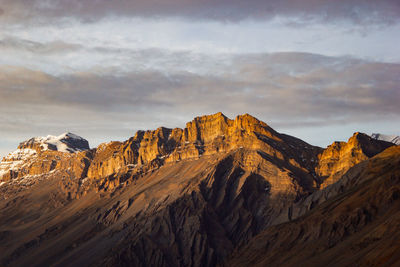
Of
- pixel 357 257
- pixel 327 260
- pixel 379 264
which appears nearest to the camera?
pixel 379 264

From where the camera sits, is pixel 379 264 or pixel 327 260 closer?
pixel 379 264

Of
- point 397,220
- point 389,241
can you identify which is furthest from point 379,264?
point 397,220

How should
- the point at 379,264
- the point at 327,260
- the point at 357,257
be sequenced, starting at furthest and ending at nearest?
the point at 327,260, the point at 357,257, the point at 379,264

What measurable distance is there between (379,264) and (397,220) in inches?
973

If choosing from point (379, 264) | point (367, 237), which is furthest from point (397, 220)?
point (379, 264)

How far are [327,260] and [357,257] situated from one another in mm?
16777

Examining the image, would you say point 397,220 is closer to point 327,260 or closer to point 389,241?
point 389,241

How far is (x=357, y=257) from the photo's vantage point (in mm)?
178750

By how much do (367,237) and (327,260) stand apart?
14.8 meters

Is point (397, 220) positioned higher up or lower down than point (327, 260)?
higher up

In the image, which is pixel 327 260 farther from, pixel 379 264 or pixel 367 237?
pixel 379 264

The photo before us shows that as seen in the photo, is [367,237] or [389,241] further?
[367,237]

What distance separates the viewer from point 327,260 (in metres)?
194

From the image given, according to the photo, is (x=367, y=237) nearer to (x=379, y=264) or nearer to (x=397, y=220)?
(x=397, y=220)
